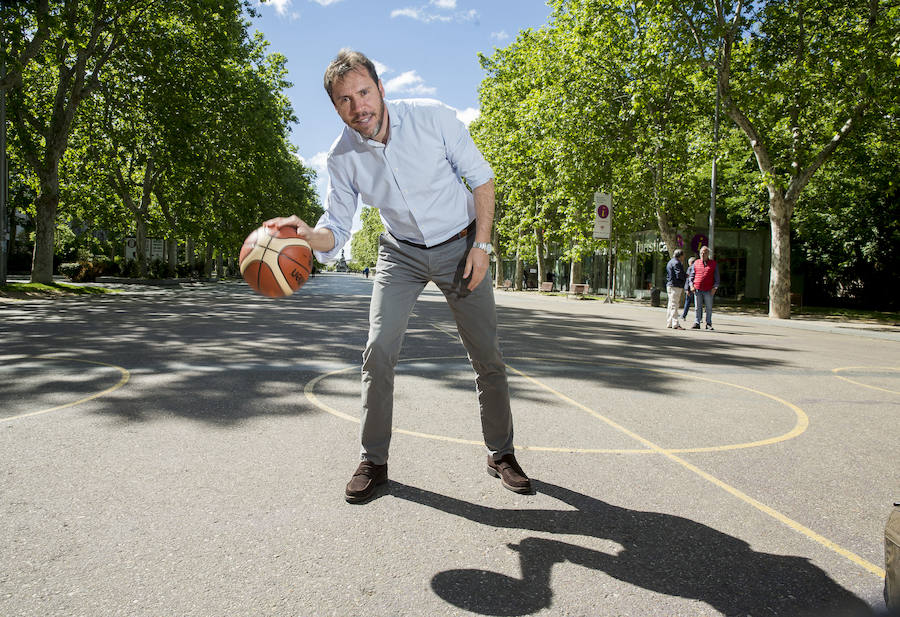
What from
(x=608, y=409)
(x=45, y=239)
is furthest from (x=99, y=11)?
(x=608, y=409)

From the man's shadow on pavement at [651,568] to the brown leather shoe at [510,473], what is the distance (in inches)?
10.9

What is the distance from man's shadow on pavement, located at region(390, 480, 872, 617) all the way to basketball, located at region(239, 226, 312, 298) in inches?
59.1

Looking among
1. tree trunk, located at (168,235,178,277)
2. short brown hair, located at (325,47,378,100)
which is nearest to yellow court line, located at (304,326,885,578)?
short brown hair, located at (325,47,378,100)

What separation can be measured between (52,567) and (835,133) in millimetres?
23780

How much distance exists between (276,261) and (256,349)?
5875 mm

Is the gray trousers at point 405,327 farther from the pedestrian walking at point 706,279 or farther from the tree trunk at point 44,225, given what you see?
the tree trunk at point 44,225

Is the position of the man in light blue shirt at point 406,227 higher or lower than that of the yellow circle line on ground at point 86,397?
higher

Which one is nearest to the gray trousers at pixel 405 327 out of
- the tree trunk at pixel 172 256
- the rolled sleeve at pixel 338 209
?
the rolled sleeve at pixel 338 209

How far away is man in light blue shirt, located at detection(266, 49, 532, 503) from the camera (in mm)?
3547

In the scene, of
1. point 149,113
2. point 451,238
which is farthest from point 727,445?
point 149,113

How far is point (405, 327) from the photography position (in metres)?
3.62

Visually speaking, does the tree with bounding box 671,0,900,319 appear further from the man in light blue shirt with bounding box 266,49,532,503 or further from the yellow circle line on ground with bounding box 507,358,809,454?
the man in light blue shirt with bounding box 266,49,532,503

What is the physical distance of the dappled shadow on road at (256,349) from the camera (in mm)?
5980

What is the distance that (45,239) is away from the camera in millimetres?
25219
